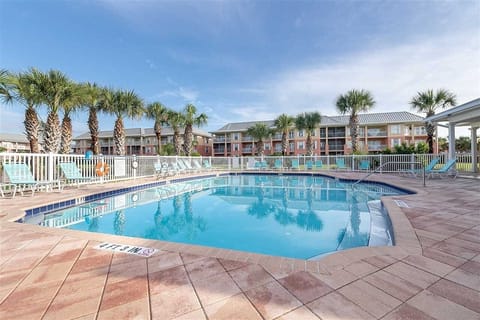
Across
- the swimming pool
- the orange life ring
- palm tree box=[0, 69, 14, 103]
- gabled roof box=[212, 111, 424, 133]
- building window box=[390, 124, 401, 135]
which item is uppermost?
gabled roof box=[212, 111, 424, 133]

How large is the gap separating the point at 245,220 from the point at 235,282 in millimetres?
3519

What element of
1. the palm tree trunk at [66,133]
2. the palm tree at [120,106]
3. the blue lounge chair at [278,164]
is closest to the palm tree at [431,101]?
the blue lounge chair at [278,164]

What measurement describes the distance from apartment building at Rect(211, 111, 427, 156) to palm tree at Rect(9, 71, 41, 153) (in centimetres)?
2213

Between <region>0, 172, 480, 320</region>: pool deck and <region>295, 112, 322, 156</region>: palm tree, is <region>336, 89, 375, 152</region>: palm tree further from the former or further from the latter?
<region>0, 172, 480, 320</region>: pool deck

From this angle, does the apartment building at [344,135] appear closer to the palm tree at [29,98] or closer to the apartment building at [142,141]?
the apartment building at [142,141]

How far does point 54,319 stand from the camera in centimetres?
143

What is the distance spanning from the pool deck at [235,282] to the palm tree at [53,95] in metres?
8.63

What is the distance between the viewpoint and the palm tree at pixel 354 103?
54.3ft

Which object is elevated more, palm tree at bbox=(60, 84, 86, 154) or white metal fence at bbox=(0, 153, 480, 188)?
palm tree at bbox=(60, 84, 86, 154)

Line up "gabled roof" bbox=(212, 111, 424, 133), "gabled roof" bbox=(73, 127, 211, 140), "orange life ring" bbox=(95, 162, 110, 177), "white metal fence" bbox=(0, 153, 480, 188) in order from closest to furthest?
"white metal fence" bbox=(0, 153, 480, 188) → "orange life ring" bbox=(95, 162, 110, 177) → "gabled roof" bbox=(212, 111, 424, 133) → "gabled roof" bbox=(73, 127, 211, 140)

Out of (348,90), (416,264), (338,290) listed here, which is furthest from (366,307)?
(348,90)

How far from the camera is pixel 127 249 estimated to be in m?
2.58

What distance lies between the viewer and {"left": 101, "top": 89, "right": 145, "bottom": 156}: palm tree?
1281 cm

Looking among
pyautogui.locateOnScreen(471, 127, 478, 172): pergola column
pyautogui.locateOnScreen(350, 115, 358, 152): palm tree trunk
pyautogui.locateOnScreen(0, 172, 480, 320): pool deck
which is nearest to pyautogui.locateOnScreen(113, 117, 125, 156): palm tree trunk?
pyautogui.locateOnScreen(0, 172, 480, 320): pool deck
